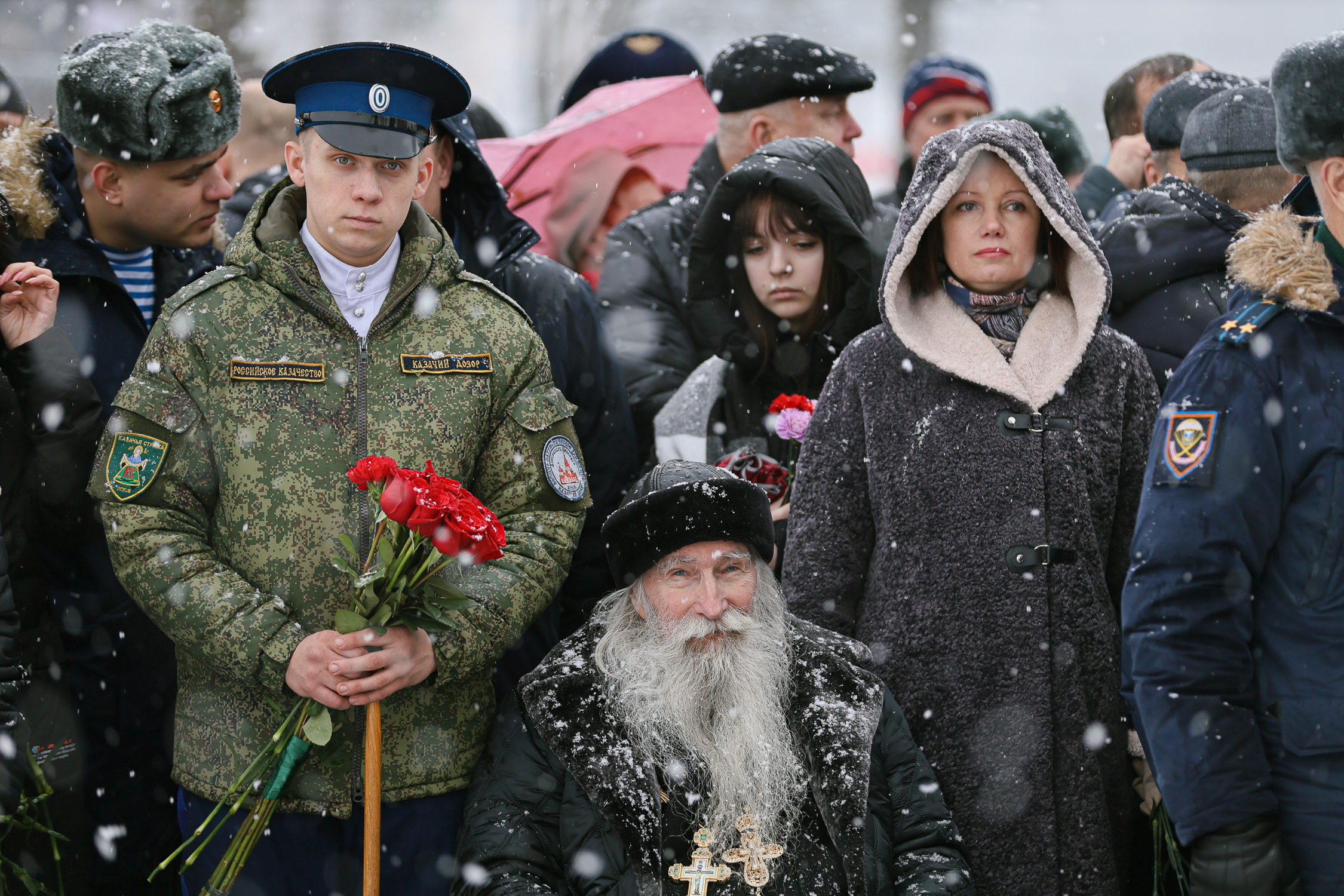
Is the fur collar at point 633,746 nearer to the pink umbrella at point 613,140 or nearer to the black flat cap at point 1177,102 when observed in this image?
the black flat cap at point 1177,102

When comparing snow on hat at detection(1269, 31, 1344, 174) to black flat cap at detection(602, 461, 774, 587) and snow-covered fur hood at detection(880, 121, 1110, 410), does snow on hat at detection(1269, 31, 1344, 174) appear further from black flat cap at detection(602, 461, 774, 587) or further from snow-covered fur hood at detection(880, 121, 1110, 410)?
black flat cap at detection(602, 461, 774, 587)

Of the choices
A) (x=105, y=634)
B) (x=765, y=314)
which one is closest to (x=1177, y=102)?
(x=765, y=314)

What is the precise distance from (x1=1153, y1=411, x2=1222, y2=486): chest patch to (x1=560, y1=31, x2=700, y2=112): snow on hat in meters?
5.26

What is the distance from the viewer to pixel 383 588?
2.73m

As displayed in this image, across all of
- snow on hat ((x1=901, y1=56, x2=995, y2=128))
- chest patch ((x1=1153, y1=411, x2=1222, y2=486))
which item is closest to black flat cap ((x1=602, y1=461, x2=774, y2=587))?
chest patch ((x1=1153, y1=411, x2=1222, y2=486))

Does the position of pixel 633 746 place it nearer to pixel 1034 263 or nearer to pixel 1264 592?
pixel 1264 592

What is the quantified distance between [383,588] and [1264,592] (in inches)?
67.3

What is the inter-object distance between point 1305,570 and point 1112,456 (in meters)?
0.81

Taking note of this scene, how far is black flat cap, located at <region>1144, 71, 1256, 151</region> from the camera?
443cm

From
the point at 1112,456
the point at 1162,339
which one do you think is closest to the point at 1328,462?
the point at 1112,456

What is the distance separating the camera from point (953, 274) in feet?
11.0

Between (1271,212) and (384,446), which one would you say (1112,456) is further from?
(384,446)

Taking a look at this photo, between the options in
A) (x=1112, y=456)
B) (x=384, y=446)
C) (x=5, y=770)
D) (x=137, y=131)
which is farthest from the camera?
(x=137, y=131)

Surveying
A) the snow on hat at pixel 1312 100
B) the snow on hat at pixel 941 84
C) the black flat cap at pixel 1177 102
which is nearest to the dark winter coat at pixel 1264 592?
the snow on hat at pixel 1312 100
